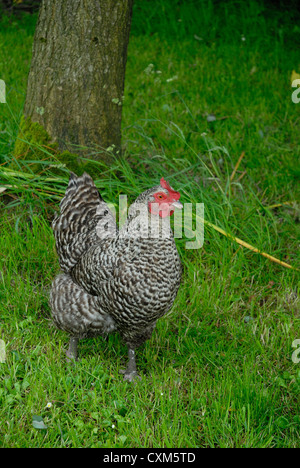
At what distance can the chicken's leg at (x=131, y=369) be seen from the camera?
3.01 metres

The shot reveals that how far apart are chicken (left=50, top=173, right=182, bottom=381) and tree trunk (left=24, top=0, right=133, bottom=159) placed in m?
0.96

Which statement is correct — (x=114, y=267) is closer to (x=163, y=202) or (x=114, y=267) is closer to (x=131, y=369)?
(x=163, y=202)

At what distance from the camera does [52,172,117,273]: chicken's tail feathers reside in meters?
3.15

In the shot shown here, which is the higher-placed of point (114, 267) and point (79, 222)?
point (79, 222)

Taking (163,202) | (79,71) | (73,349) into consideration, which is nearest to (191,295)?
(73,349)

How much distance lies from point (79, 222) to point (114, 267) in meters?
0.55

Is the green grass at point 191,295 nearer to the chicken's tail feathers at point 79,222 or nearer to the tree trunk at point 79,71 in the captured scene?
the tree trunk at point 79,71

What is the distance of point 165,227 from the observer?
272cm

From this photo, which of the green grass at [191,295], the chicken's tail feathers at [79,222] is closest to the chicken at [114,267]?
the chicken's tail feathers at [79,222]

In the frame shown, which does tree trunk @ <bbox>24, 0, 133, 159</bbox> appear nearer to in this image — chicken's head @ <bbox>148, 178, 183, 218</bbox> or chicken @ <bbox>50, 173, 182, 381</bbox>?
chicken @ <bbox>50, 173, 182, 381</bbox>

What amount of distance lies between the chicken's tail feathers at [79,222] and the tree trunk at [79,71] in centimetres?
80

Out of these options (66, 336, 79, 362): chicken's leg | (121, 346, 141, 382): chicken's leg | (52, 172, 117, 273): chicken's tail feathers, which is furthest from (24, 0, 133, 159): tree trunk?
(121, 346, 141, 382): chicken's leg

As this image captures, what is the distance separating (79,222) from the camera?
320 cm
